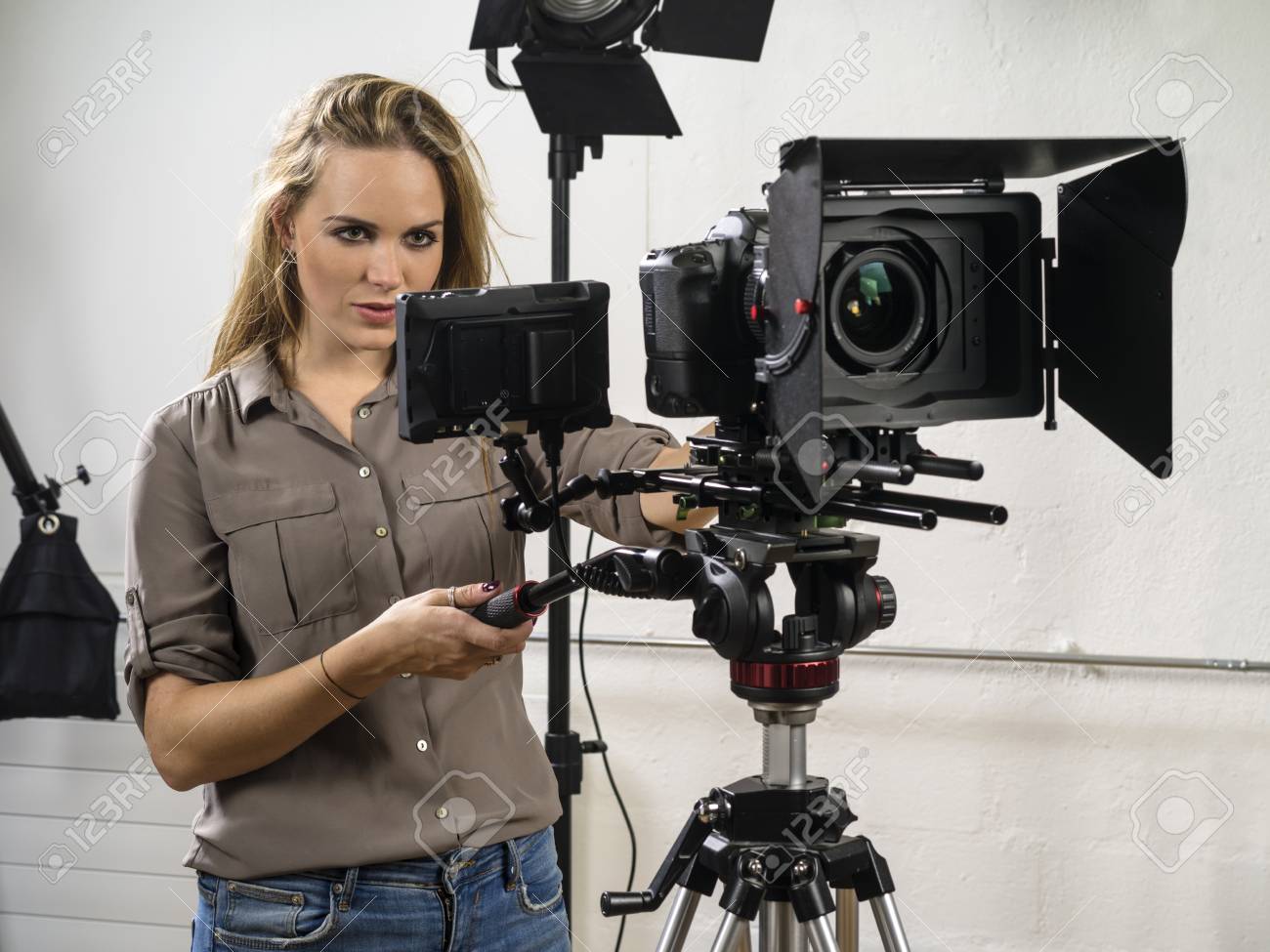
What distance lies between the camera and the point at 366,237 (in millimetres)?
1181

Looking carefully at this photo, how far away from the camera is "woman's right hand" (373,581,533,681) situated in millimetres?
1023

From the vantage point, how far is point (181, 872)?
2410 millimetres

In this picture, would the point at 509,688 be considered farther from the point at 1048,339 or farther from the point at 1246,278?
the point at 1246,278

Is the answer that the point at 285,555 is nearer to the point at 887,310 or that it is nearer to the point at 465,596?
the point at 465,596

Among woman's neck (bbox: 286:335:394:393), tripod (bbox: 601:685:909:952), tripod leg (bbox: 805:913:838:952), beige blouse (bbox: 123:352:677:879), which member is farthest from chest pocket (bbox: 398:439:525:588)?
tripod leg (bbox: 805:913:838:952)

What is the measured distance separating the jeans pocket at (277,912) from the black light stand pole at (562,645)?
25.0 inches

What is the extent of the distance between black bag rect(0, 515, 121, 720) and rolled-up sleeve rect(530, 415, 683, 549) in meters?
1.29

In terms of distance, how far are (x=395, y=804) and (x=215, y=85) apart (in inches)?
63.4

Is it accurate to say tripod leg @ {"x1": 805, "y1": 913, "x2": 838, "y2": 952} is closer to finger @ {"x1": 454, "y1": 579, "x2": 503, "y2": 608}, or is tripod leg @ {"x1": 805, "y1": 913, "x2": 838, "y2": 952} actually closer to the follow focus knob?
the follow focus knob

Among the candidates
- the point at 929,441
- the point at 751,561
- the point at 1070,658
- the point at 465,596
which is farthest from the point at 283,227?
the point at 1070,658

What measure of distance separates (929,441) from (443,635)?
1.15 metres

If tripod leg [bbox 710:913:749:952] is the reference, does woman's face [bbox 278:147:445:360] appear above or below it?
above

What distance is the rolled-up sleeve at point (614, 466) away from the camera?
128 centimetres

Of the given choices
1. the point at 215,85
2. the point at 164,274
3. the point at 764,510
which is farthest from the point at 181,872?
the point at 764,510
